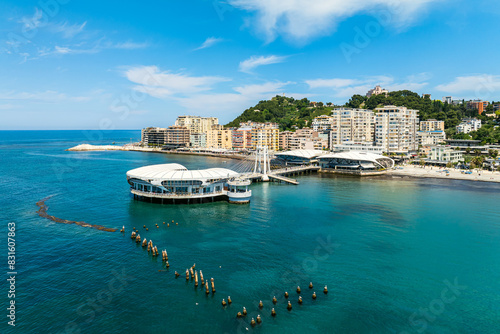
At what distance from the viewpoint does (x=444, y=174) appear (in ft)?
254

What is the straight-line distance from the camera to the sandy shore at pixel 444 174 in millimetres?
72169

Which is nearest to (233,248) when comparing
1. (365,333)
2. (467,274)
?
(365,333)

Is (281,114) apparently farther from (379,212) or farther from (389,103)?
(379,212)

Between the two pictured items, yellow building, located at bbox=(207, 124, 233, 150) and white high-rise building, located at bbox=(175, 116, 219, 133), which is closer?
yellow building, located at bbox=(207, 124, 233, 150)

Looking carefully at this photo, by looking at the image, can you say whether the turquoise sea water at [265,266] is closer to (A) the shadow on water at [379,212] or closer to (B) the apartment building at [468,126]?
(A) the shadow on water at [379,212]

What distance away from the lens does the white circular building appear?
4825 centimetres

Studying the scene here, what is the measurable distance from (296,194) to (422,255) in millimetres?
28851

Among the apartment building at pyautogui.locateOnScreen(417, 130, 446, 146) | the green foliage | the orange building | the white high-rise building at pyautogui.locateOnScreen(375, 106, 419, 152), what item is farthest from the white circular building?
the orange building

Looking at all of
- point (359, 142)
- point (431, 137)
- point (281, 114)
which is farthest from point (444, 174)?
point (281, 114)

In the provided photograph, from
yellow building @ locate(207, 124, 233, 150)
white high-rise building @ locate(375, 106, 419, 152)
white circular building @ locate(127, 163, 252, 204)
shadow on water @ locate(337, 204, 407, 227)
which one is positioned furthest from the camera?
yellow building @ locate(207, 124, 233, 150)

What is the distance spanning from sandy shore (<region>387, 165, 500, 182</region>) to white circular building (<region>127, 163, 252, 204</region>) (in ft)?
169

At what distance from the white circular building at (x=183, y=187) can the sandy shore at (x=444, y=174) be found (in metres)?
51.5

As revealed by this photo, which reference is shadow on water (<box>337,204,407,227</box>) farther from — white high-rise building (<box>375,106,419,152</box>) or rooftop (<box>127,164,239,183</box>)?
white high-rise building (<box>375,106,419,152</box>)

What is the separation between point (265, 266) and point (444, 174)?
223 ft
